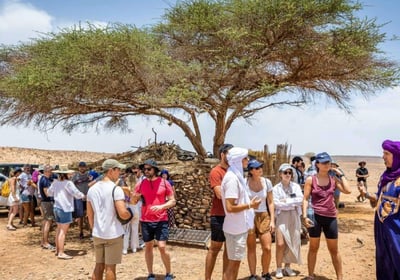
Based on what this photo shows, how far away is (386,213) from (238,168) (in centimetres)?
170

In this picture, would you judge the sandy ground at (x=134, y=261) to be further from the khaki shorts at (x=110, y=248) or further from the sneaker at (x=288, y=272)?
the khaki shorts at (x=110, y=248)

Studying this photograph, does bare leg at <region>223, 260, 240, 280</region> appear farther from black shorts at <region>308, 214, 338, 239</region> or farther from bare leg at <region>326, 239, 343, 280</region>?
bare leg at <region>326, 239, 343, 280</region>

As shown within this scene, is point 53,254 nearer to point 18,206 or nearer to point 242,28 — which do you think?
point 18,206

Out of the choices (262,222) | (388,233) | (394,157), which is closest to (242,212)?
(262,222)

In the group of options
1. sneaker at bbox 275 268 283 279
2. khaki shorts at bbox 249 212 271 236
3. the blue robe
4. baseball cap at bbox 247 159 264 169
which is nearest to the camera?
the blue robe

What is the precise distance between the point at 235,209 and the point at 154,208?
1.66 metres

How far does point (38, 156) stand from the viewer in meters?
41.6

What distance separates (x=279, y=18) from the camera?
40.5 ft

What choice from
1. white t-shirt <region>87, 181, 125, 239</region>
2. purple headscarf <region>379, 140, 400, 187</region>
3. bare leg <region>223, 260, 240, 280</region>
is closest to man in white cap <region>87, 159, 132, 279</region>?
white t-shirt <region>87, 181, 125, 239</region>

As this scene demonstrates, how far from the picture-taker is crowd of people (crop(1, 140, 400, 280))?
179 inches

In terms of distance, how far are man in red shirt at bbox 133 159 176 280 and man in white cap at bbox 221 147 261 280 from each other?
4.60ft

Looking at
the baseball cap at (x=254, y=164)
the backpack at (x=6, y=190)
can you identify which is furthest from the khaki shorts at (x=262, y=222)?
the backpack at (x=6, y=190)

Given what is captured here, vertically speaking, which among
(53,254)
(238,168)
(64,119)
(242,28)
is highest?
(242,28)

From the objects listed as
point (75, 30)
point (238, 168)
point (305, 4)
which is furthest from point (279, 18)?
point (238, 168)
